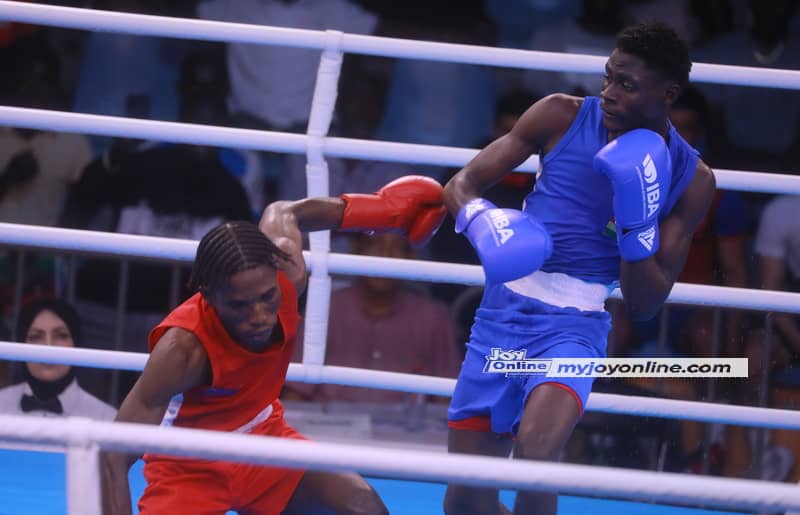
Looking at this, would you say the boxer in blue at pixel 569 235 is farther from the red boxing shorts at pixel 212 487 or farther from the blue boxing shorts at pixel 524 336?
the red boxing shorts at pixel 212 487

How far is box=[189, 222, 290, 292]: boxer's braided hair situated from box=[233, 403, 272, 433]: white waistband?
1.18 feet

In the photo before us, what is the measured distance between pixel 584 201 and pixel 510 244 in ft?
1.16

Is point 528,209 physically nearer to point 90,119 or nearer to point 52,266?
point 90,119

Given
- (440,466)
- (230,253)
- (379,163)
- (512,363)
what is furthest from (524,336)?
(379,163)

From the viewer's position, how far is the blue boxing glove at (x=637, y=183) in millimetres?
2326

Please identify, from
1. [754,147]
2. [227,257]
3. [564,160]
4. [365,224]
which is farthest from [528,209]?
[754,147]

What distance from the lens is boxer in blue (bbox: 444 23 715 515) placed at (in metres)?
2.35

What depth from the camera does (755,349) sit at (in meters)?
4.07

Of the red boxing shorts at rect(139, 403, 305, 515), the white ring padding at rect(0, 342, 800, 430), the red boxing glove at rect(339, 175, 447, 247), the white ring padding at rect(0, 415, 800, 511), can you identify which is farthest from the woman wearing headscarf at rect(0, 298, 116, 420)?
the white ring padding at rect(0, 415, 800, 511)

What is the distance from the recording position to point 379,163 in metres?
4.63

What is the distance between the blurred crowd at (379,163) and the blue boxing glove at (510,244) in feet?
5.68

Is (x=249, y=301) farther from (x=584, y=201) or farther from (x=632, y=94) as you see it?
(x=632, y=94)

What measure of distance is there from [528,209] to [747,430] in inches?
72.7

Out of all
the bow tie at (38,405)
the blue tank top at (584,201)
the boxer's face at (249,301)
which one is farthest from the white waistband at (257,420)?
the bow tie at (38,405)
